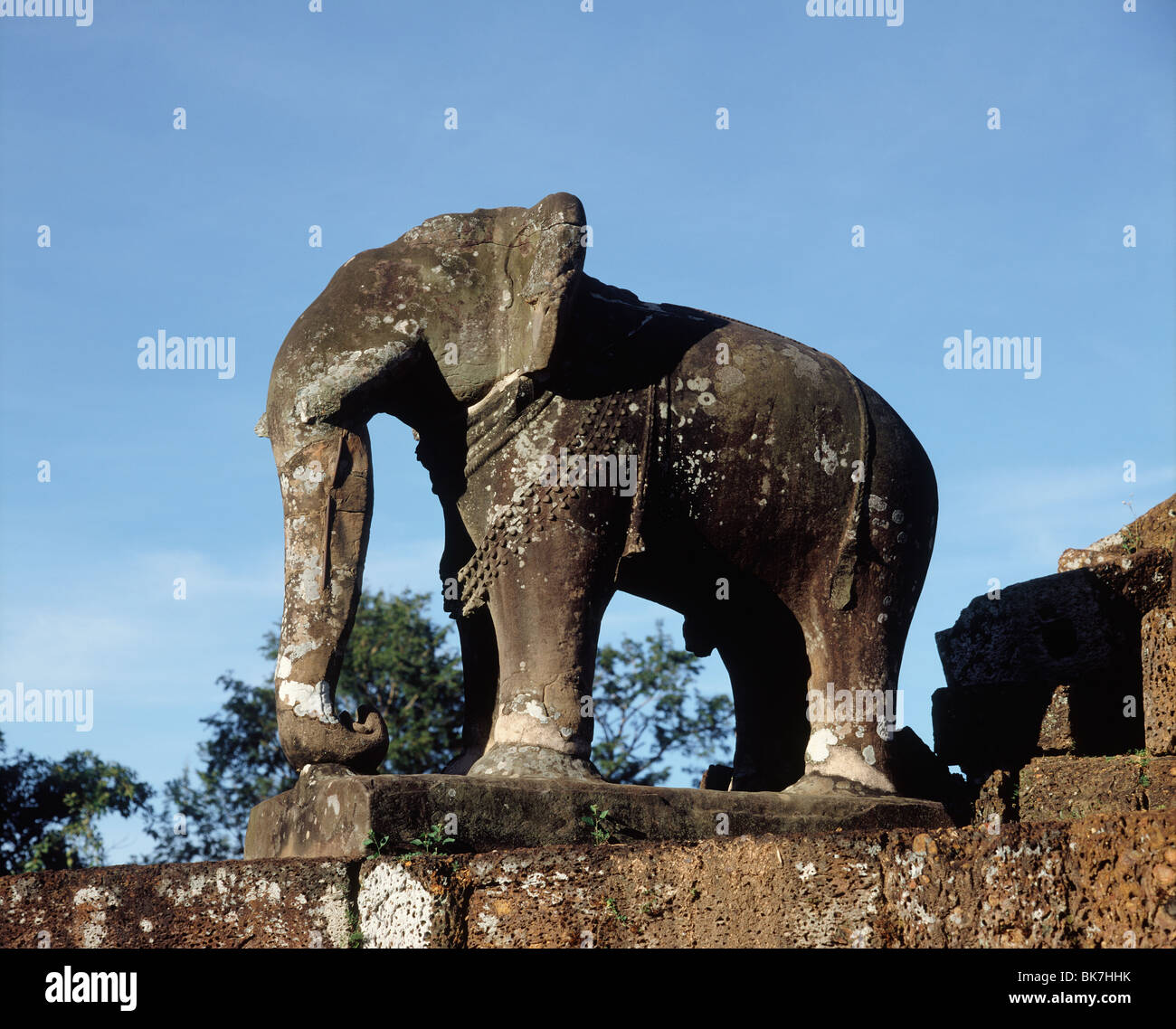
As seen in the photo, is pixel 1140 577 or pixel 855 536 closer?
pixel 855 536

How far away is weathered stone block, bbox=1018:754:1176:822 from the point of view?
6.18 metres

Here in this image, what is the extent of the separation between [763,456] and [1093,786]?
1.97 metres

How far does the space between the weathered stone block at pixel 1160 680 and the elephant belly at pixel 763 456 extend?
138 cm

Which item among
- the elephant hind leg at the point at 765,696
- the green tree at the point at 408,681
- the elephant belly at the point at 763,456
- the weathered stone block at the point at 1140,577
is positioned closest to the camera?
the elephant belly at the point at 763,456

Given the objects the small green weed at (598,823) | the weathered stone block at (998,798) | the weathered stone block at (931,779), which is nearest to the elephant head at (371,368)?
the small green weed at (598,823)

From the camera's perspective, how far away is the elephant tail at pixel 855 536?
6230mm

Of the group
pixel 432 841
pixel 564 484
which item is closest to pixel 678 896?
pixel 432 841

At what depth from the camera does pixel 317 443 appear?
235 inches

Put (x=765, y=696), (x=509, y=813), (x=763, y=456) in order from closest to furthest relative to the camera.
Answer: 1. (x=509, y=813)
2. (x=763, y=456)
3. (x=765, y=696)

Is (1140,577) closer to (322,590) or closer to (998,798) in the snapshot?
(998,798)

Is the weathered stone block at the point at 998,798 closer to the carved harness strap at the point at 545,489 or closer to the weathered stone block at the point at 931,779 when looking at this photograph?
the weathered stone block at the point at 931,779

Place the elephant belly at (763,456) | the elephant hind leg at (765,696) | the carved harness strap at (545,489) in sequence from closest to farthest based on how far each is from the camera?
the carved harness strap at (545,489) → the elephant belly at (763,456) → the elephant hind leg at (765,696)

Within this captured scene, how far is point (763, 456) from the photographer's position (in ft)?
20.2
